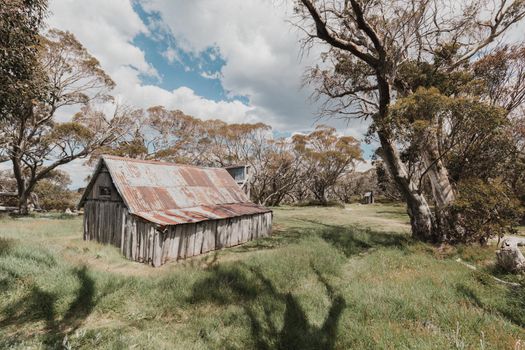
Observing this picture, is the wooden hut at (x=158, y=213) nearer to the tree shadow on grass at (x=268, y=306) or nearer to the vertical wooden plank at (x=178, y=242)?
the vertical wooden plank at (x=178, y=242)

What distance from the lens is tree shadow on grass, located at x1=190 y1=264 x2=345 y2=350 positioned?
16.0 ft

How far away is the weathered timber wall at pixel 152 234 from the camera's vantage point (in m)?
10.9

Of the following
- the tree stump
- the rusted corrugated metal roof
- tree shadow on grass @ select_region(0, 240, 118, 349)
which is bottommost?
tree shadow on grass @ select_region(0, 240, 118, 349)

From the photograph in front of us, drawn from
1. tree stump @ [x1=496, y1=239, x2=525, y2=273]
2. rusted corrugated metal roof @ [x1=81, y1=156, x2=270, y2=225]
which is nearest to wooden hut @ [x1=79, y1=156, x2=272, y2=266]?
rusted corrugated metal roof @ [x1=81, y1=156, x2=270, y2=225]

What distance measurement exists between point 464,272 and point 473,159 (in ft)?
29.1

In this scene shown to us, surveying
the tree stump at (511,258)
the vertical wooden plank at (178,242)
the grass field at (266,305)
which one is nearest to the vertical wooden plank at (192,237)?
the vertical wooden plank at (178,242)

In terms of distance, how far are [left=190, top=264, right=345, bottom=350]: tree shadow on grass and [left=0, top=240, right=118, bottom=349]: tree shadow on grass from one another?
2617mm

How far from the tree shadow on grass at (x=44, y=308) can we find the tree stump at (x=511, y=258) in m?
11.6

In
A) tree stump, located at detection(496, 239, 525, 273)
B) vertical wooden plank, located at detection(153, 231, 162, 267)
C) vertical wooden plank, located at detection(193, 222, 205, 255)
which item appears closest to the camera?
tree stump, located at detection(496, 239, 525, 273)

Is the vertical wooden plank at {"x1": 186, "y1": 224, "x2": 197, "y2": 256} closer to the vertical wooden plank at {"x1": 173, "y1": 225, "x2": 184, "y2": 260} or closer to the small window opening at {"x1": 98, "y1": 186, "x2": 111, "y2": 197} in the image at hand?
the vertical wooden plank at {"x1": 173, "y1": 225, "x2": 184, "y2": 260}

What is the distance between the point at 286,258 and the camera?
9.49 metres

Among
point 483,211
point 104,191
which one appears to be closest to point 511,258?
point 483,211

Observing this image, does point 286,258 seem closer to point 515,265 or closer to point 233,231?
point 233,231

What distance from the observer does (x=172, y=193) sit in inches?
569
